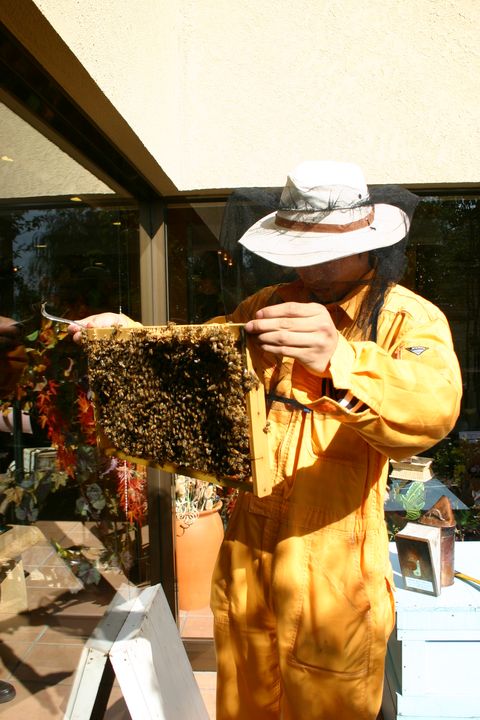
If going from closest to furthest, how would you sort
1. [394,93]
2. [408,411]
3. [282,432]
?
[408,411], [282,432], [394,93]

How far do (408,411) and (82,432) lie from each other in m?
1.65

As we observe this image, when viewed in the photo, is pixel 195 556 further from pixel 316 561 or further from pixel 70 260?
pixel 316 561

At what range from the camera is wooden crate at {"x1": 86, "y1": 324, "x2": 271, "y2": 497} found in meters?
1.24

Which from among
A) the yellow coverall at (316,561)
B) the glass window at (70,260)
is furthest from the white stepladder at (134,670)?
the glass window at (70,260)

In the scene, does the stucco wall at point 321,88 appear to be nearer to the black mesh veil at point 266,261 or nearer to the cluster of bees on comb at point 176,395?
the black mesh veil at point 266,261

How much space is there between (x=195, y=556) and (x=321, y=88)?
2685mm

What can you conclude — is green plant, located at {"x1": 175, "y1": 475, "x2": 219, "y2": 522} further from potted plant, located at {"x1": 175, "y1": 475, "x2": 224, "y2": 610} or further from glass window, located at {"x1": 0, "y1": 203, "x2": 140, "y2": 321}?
glass window, located at {"x1": 0, "y1": 203, "x2": 140, "y2": 321}

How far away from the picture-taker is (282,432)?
1.51 m

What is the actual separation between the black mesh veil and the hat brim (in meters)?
0.05

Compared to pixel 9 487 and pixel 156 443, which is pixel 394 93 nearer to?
pixel 156 443

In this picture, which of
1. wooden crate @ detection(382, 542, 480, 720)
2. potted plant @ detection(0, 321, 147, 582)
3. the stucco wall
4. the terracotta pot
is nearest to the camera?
potted plant @ detection(0, 321, 147, 582)

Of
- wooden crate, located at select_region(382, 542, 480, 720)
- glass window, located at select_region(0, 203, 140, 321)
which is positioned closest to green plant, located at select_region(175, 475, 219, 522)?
glass window, located at select_region(0, 203, 140, 321)

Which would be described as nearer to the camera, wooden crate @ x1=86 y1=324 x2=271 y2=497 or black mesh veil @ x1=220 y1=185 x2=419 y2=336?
wooden crate @ x1=86 y1=324 x2=271 y2=497

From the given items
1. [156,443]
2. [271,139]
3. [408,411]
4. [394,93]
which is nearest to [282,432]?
[156,443]
